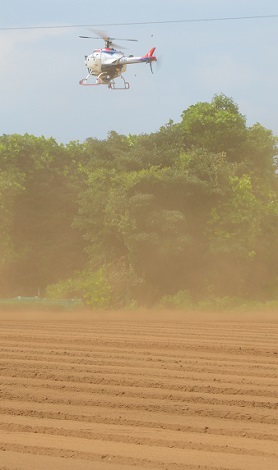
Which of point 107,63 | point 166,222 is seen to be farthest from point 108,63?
→ point 166,222

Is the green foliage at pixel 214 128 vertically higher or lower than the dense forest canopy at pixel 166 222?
higher

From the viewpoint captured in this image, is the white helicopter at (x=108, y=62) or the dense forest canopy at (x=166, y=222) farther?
the dense forest canopy at (x=166, y=222)

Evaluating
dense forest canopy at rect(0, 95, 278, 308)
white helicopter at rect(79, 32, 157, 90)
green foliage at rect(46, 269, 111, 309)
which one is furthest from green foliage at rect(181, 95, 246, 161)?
white helicopter at rect(79, 32, 157, 90)

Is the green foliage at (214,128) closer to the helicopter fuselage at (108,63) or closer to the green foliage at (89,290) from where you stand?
the green foliage at (89,290)

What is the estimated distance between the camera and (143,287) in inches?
1203

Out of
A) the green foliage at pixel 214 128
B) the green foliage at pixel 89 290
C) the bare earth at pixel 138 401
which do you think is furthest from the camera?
the green foliage at pixel 214 128

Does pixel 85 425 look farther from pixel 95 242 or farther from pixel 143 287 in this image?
pixel 95 242

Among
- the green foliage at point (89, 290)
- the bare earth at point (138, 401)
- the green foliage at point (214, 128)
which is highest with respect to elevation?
the green foliage at point (214, 128)

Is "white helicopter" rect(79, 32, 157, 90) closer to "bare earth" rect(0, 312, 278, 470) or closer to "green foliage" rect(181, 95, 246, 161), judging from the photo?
"bare earth" rect(0, 312, 278, 470)

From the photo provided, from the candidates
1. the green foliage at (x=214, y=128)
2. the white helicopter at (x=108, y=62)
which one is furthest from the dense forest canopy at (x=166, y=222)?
the white helicopter at (x=108, y=62)

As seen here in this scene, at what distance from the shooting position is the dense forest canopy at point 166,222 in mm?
29859

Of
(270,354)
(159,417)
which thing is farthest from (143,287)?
(159,417)

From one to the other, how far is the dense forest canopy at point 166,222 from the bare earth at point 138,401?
13.8m

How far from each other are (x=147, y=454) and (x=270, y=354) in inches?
248
